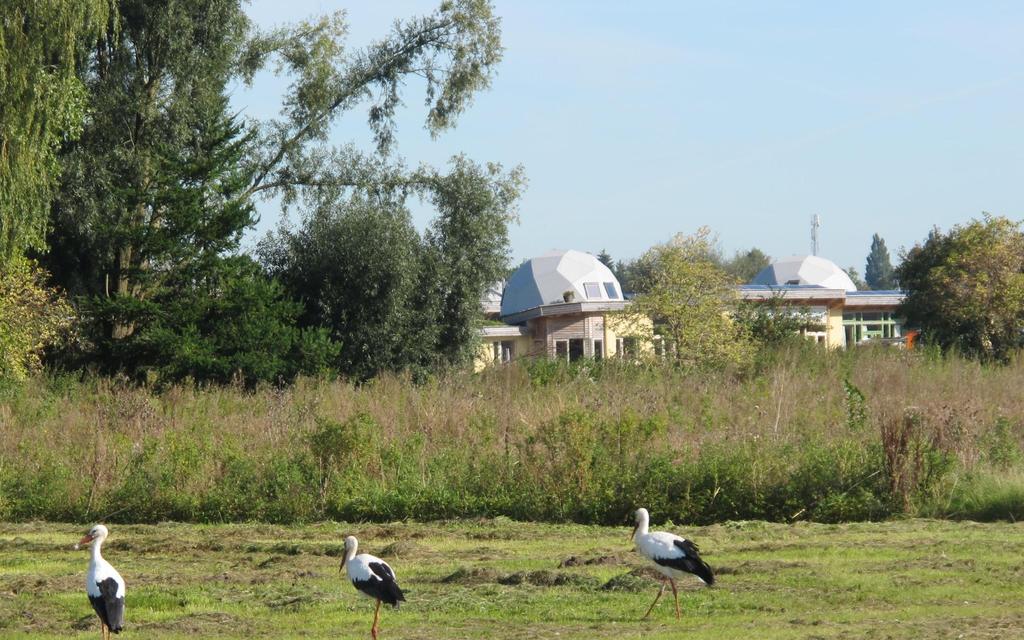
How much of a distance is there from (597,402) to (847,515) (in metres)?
5.36

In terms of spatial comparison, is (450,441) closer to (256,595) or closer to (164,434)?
(164,434)

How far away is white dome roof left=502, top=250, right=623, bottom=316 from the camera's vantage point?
7938cm

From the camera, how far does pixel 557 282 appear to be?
8038 centimetres

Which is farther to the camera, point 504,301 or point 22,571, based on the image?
point 504,301

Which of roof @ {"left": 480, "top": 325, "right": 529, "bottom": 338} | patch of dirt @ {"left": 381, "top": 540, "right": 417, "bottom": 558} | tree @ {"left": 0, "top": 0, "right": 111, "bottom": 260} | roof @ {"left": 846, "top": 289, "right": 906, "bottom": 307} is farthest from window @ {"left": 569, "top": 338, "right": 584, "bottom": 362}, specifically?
patch of dirt @ {"left": 381, "top": 540, "right": 417, "bottom": 558}

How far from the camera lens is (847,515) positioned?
18281 mm

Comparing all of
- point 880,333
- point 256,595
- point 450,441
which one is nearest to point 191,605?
point 256,595

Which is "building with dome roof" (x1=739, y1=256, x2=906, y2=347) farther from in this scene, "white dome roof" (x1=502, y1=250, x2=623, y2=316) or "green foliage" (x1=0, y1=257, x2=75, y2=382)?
"green foliage" (x1=0, y1=257, x2=75, y2=382)

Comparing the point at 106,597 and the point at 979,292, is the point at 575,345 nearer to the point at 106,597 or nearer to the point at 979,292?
the point at 979,292

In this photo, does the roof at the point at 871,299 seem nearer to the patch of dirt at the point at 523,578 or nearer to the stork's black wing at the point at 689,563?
the patch of dirt at the point at 523,578

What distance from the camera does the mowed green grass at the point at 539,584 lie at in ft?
34.7

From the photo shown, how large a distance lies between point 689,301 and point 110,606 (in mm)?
33521

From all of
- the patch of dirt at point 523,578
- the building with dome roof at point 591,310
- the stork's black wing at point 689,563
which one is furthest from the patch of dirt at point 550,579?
the building with dome roof at point 591,310

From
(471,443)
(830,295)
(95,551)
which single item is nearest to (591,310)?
(830,295)
